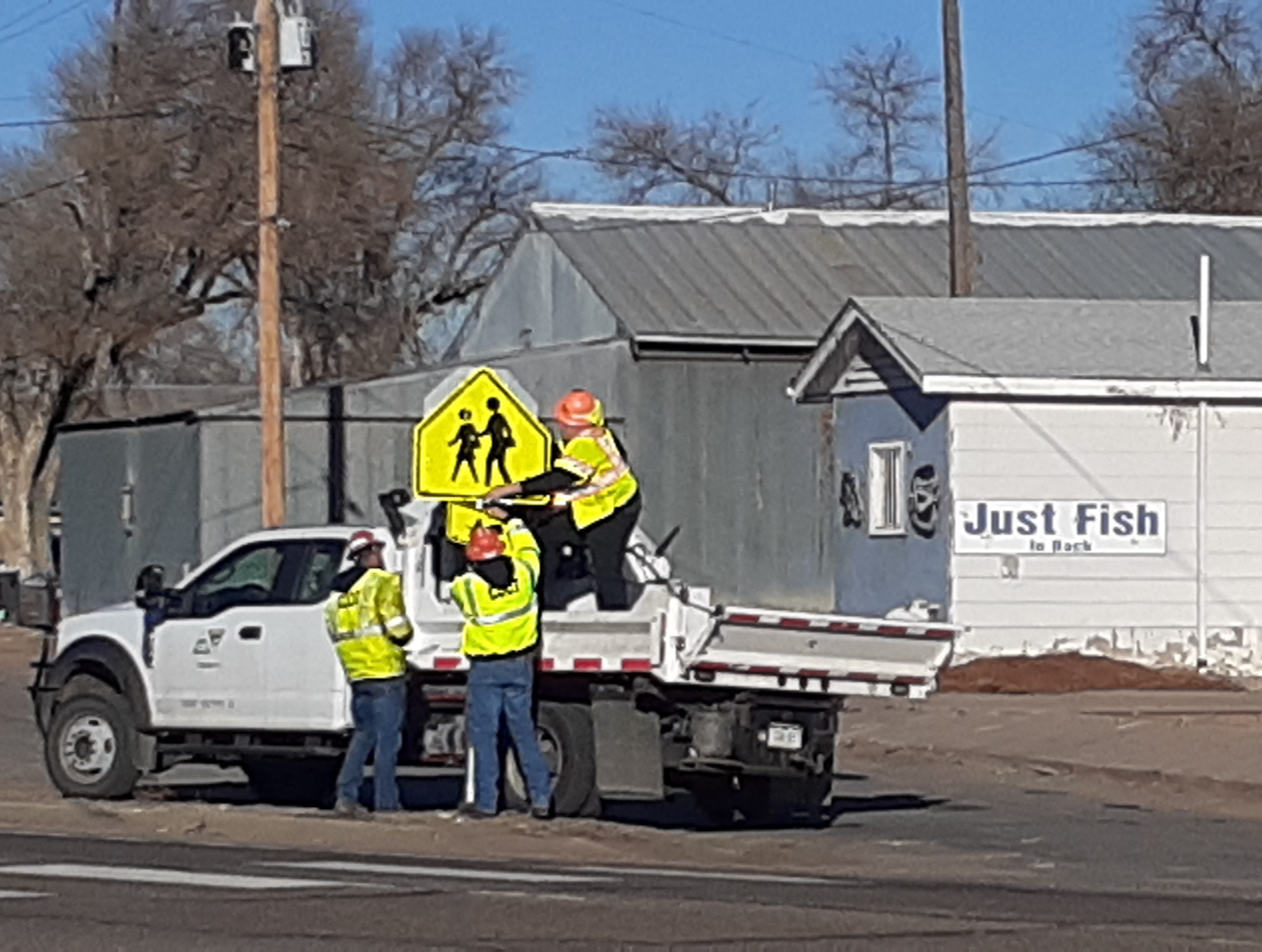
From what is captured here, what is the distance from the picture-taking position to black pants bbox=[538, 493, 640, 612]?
15562mm

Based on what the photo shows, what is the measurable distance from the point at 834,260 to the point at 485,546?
90.4 feet

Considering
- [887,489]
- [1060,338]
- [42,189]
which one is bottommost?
[887,489]

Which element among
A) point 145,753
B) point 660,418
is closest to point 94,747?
point 145,753

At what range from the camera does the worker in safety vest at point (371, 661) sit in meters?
15.4

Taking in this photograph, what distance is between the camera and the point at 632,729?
15.4m

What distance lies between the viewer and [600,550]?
51.7 feet

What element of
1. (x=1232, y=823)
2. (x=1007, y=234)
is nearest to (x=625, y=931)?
(x=1232, y=823)

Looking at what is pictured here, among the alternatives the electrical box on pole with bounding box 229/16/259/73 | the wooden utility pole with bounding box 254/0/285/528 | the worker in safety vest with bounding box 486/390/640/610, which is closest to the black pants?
the worker in safety vest with bounding box 486/390/640/610

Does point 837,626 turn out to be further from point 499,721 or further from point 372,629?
point 372,629

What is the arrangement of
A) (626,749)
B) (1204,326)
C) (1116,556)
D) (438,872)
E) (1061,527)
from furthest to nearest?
(1204,326), (1116,556), (1061,527), (626,749), (438,872)

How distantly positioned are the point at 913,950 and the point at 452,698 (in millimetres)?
6887

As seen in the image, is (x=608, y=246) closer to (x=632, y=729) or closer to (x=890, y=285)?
(x=890, y=285)

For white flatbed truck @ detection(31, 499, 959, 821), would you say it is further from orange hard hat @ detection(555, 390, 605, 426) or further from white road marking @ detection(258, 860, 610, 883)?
white road marking @ detection(258, 860, 610, 883)

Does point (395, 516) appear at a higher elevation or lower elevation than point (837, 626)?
higher
